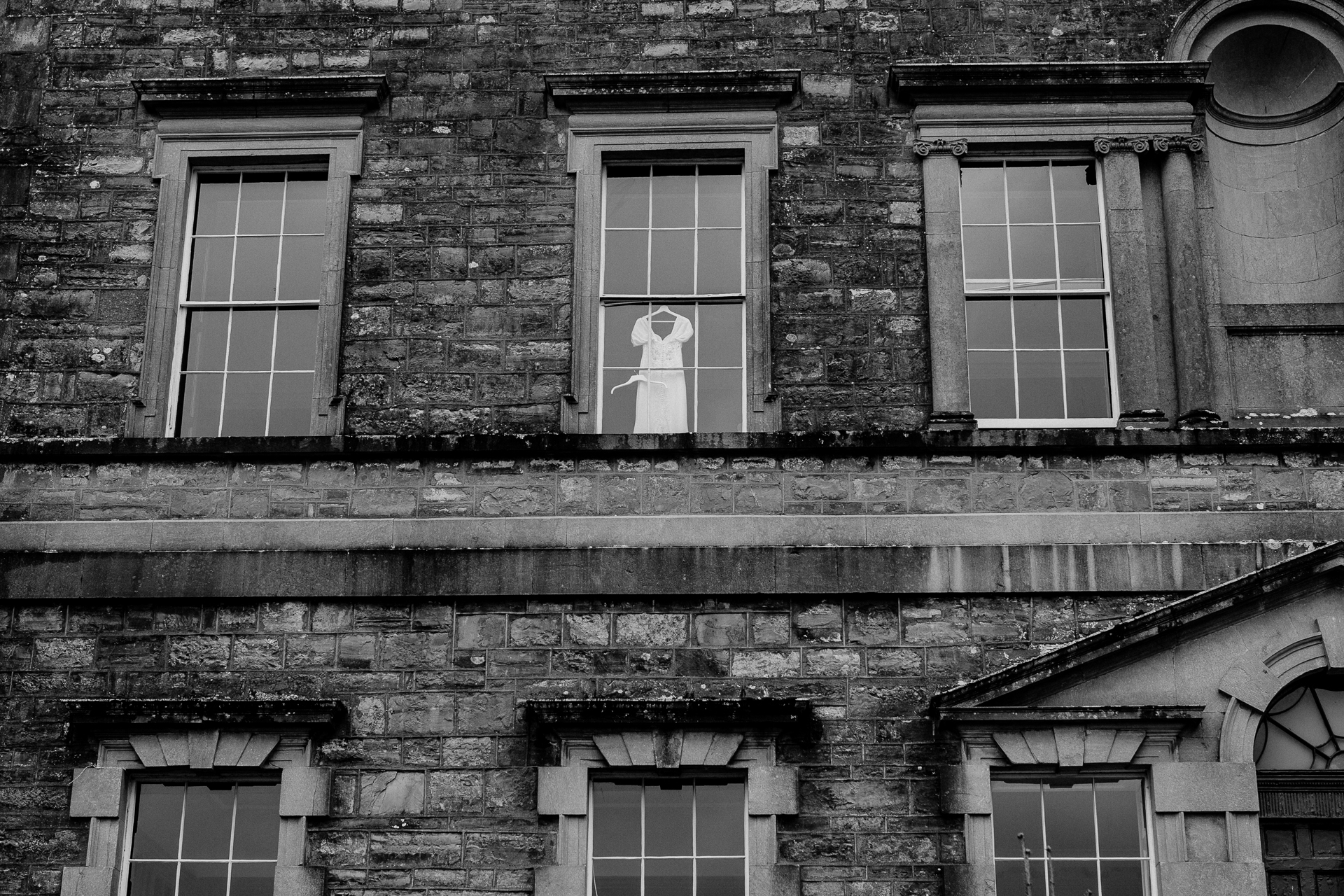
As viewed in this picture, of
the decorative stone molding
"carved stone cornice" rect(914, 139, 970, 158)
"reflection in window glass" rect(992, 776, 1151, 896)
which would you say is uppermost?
"carved stone cornice" rect(914, 139, 970, 158)

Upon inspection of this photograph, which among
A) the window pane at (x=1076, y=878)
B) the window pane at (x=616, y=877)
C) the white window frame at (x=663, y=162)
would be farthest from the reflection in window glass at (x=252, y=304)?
the window pane at (x=1076, y=878)

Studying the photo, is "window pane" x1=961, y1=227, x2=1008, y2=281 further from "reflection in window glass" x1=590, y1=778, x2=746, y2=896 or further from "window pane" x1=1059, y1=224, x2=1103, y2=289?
"reflection in window glass" x1=590, y1=778, x2=746, y2=896

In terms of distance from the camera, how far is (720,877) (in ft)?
35.6

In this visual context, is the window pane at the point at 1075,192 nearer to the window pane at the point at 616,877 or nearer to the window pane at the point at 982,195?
the window pane at the point at 982,195

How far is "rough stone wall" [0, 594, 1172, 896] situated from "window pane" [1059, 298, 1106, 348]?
1954mm

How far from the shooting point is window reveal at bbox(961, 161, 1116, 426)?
12.1m

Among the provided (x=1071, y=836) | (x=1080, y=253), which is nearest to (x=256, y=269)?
(x=1080, y=253)

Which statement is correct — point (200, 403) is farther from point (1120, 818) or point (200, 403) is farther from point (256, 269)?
point (1120, 818)

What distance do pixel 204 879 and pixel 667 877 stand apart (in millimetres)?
2914

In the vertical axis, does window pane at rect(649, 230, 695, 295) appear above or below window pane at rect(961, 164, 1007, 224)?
below

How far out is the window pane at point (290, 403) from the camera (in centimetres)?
1216

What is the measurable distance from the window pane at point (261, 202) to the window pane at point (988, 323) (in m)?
5.01

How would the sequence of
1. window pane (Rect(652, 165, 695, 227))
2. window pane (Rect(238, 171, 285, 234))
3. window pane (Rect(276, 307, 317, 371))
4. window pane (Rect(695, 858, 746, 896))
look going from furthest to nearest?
window pane (Rect(238, 171, 285, 234)) < window pane (Rect(652, 165, 695, 227)) < window pane (Rect(276, 307, 317, 371)) < window pane (Rect(695, 858, 746, 896))

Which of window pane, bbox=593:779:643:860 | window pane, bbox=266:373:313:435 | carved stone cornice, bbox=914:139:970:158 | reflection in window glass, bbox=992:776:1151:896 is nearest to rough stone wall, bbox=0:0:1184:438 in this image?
carved stone cornice, bbox=914:139:970:158
